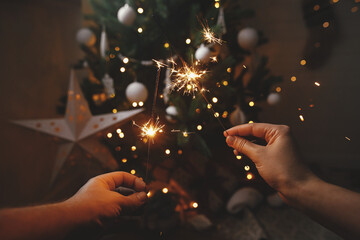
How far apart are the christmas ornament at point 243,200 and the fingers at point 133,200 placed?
1.03m

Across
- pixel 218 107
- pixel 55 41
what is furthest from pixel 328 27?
pixel 55 41

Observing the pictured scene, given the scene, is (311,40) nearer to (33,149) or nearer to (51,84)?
(51,84)

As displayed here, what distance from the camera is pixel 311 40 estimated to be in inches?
80.4

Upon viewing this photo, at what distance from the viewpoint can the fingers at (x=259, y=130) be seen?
82cm

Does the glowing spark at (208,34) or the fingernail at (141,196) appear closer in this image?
the fingernail at (141,196)

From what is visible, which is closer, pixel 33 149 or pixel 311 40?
pixel 33 149

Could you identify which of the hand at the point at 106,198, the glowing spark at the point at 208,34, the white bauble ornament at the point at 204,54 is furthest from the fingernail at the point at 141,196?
the glowing spark at the point at 208,34

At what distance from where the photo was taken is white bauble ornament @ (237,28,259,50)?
1.41 metres

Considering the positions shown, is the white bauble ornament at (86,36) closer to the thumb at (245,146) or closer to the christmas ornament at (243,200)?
the thumb at (245,146)

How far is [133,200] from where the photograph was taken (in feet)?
2.81

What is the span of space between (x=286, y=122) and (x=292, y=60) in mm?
669

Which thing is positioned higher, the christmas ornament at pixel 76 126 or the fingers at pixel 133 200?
the christmas ornament at pixel 76 126

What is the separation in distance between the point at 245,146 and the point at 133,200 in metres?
0.53

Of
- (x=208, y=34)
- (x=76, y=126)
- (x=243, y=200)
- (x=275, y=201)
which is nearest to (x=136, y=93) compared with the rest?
(x=76, y=126)
